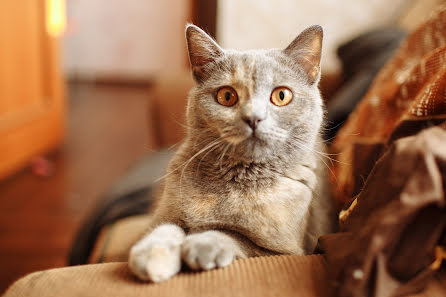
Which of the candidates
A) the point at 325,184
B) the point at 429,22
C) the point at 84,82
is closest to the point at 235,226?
the point at 325,184

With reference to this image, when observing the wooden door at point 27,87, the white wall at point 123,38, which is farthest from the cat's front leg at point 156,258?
the white wall at point 123,38

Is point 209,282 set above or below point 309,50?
below

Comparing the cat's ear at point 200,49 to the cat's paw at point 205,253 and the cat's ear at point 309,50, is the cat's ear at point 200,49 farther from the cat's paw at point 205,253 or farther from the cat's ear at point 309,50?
the cat's paw at point 205,253

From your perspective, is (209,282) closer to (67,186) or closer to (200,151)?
(200,151)

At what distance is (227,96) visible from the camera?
86 centimetres

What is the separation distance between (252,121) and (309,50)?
0.23 meters

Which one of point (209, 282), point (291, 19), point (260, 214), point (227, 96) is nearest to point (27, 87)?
point (291, 19)

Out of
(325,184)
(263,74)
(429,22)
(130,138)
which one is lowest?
(130,138)

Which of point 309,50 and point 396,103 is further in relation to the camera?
point 396,103

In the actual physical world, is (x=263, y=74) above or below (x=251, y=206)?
above

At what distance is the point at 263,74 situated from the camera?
2.73 feet

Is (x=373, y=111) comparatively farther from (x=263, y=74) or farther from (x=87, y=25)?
(x=87, y=25)

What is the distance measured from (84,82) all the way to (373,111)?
5.16 meters

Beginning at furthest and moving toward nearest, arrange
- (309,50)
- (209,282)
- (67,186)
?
(67,186)
(309,50)
(209,282)
